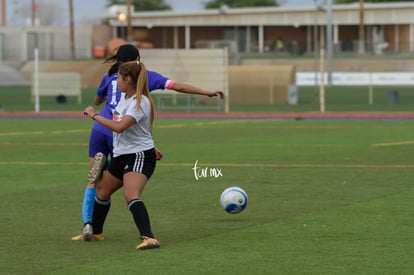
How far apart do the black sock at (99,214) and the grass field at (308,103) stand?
30.9 metres

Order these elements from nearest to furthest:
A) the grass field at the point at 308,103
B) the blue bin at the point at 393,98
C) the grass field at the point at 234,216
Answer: the grass field at the point at 234,216 < the grass field at the point at 308,103 < the blue bin at the point at 393,98

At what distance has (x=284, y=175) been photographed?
18.1 metres

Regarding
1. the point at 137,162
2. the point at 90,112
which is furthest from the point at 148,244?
the point at 90,112

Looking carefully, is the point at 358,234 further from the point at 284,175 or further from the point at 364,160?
the point at 364,160

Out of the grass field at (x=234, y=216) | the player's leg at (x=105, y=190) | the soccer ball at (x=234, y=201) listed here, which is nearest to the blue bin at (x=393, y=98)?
the grass field at (x=234, y=216)

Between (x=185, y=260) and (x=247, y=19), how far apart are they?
3649 inches

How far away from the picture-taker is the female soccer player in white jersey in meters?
11.0

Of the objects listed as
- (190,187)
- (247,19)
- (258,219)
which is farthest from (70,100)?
(247,19)

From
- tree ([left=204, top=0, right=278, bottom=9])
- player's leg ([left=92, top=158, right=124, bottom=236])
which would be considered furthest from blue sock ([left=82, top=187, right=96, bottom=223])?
tree ([left=204, top=0, right=278, bottom=9])

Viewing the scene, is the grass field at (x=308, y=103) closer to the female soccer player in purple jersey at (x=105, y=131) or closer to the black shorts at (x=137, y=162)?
the female soccer player in purple jersey at (x=105, y=131)

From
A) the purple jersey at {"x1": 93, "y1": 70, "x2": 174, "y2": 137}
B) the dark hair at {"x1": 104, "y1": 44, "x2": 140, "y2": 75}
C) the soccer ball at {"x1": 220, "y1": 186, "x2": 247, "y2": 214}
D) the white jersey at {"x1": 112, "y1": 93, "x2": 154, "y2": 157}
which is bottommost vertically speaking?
the soccer ball at {"x1": 220, "y1": 186, "x2": 247, "y2": 214}

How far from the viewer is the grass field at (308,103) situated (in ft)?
143

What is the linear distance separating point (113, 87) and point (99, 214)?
1342 millimetres

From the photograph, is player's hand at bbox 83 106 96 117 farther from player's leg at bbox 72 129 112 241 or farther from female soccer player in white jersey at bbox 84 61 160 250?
player's leg at bbox 72 129 112 241
